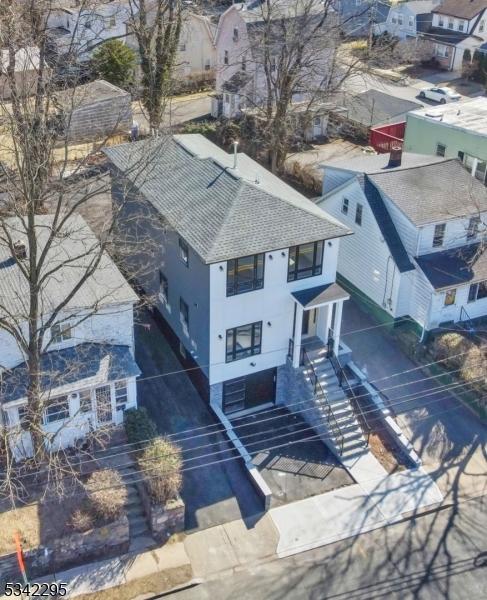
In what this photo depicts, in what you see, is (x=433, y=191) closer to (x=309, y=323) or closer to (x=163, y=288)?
(x=309, y=323)

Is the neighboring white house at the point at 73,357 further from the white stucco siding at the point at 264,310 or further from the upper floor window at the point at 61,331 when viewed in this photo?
the white stucco siding at the point at 264,310

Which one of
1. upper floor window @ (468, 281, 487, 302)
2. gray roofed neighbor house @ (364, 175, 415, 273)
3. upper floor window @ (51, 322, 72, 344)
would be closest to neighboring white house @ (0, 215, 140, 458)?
upper floor window @ (51, 322, 72, 344)

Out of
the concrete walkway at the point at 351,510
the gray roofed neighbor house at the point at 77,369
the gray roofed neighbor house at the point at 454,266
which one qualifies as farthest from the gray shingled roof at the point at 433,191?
the gray roofed neighbor house at the point at 77,369

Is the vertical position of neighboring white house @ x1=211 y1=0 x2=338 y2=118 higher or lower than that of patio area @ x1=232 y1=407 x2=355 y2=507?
higher

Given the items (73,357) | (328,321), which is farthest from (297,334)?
(73,357)

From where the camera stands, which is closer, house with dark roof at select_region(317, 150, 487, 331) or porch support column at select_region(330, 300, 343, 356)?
porch support column at select_region(330, 300, 343, 356)

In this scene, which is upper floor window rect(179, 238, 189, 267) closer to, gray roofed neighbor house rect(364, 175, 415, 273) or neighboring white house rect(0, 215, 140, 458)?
neighboring white house rect(0, 215, 140, 458)
